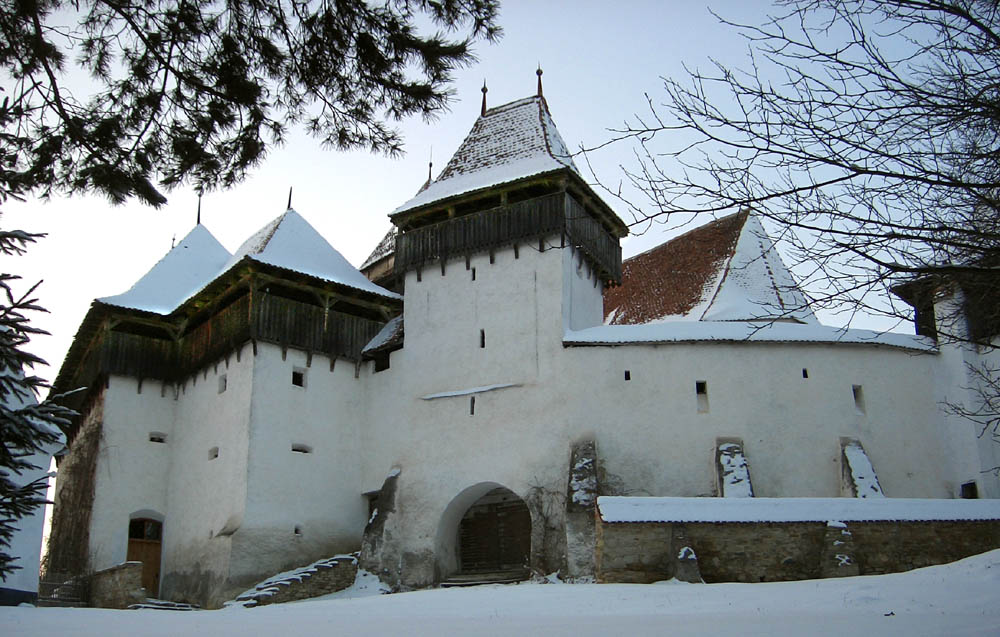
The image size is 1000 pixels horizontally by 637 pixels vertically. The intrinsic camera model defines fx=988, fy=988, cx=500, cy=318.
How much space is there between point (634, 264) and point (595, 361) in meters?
9.27

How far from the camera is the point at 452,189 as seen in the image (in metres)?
23.0

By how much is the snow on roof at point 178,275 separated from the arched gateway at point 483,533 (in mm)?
8557

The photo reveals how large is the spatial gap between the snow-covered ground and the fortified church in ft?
16.2

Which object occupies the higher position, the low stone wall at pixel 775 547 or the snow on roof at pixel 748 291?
the snow on roof at pixel 748 291

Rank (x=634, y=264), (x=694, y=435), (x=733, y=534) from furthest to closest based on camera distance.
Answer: (x=634, y=264) < (x=694, y=435) < (x=733, y=534)

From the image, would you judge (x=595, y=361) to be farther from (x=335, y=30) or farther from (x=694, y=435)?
(x=335, y=30)

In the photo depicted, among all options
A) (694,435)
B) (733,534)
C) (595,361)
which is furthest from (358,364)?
(733,534)

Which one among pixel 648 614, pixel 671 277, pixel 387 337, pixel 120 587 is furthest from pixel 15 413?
pixel 671 277

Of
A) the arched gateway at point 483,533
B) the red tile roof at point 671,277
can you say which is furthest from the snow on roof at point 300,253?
the red tile roof at point 671,277

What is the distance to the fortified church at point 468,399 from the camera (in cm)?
1914

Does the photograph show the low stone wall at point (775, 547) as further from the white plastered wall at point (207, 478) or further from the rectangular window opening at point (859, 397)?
the white plastered wall at point (207, 478)

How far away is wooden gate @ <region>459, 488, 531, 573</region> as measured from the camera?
68.1ft

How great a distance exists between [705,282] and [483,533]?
8021mm

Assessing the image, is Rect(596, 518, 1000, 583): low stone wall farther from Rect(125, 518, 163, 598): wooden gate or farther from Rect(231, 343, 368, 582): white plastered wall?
Rect(125, 518, 163, 598): wooden gate
